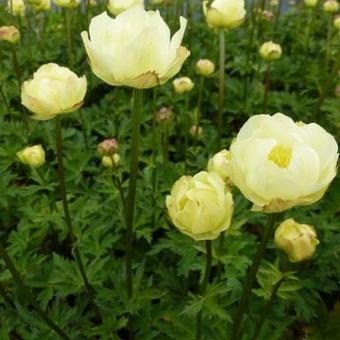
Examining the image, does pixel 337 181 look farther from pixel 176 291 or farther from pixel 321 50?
pixel 321 50

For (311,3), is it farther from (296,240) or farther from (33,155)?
(296,240)

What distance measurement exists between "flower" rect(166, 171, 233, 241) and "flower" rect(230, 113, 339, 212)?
0.06 meters

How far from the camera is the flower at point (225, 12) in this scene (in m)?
1.20

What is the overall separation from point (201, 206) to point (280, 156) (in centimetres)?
12

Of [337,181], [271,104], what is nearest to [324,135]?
[337,181]

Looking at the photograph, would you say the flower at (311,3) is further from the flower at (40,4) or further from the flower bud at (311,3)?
the flower at (40,4)

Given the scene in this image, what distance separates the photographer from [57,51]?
6.56ft

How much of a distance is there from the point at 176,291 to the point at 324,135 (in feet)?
2.12

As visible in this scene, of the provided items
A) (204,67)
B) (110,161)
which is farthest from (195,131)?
(110,161)

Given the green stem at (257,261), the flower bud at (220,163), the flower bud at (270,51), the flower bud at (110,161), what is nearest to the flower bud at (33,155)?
the flower bud at (110,161)

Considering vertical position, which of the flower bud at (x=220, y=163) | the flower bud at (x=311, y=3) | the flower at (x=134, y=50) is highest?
the flower at (x=134, y=50)

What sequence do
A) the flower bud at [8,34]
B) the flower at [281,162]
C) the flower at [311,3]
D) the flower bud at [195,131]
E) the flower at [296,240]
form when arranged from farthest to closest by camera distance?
the flower at [311,3] < the flower bud at [195,131] < the flower bud at [8,34] < the flower at [296,240] < the flower at [281,162]

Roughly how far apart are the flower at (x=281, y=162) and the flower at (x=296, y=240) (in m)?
0.10

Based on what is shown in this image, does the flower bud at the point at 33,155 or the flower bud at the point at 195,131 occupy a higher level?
the flower bud at the point at 33,155
